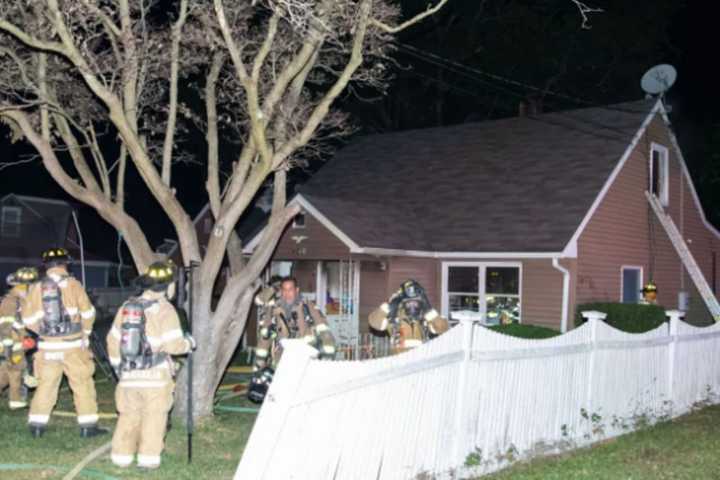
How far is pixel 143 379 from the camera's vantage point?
6.81 m

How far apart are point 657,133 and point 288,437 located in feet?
51.7

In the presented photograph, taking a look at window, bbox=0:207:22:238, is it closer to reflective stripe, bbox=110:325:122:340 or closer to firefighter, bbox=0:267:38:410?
firefighter, bbox=0:267:38:410

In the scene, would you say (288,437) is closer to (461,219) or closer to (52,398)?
(52,398)

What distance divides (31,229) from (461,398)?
30.8 m

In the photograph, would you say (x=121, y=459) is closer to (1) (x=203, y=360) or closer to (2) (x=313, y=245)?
(1) (x=203, y=360)

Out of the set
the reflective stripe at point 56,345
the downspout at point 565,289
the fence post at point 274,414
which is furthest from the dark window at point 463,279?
the fence post at point 274,414

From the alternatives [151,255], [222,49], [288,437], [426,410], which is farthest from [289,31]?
[288,437]

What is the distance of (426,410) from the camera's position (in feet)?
21.5

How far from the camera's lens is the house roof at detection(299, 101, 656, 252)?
628 inches

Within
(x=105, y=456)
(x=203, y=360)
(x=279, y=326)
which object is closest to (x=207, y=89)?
(x=279, y=326)

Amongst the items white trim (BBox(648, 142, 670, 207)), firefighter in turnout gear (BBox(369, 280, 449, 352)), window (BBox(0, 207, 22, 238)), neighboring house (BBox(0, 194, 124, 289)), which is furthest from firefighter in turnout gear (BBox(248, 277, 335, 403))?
window (BBox(0, 207, 22, 238))

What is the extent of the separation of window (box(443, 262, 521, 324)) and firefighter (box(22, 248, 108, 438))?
356 inches

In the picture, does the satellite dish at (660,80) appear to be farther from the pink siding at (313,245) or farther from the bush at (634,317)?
Result: the pink siding at (313,245)

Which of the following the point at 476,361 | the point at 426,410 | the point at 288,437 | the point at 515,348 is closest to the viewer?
the point at 288,437
